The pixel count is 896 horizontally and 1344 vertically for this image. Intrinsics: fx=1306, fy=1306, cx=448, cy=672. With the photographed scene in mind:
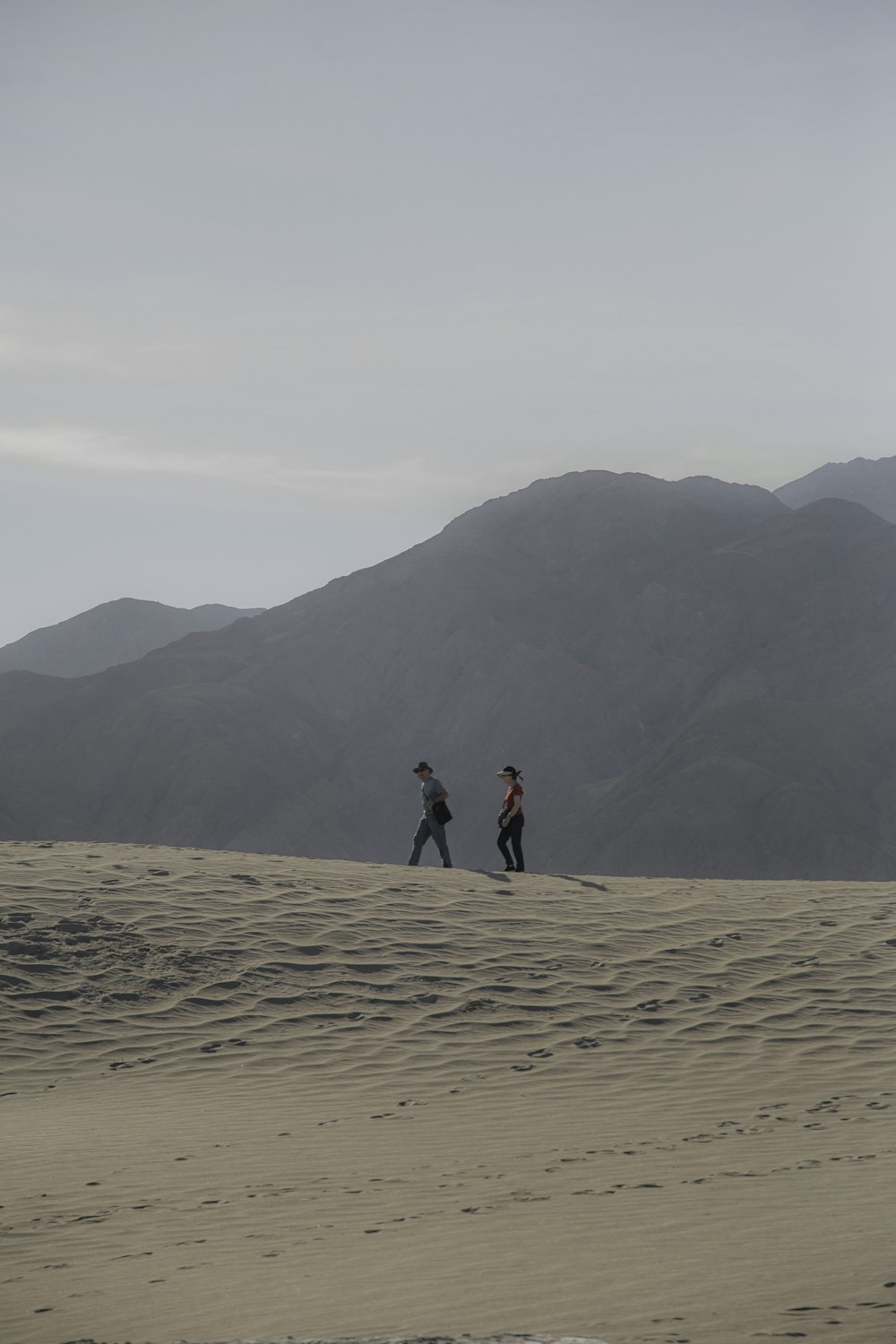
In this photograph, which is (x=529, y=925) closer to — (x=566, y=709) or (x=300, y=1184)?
(x=300, y=1184)

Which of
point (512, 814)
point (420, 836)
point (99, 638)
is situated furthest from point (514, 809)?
point (99, 638)

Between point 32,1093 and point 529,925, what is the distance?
5.84 metres

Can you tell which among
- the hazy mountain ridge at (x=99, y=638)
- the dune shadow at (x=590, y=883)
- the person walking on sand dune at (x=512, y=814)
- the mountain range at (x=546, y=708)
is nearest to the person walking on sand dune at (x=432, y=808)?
the person walking on sand dune at (x=512, y=814)

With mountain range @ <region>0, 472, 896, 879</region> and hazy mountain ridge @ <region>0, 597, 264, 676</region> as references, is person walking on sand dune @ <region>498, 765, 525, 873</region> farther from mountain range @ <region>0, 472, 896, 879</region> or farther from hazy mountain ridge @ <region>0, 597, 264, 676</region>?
hazy mountain ridge @ <region>0, 597, 264, 676</region>

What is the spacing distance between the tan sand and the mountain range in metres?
42.4

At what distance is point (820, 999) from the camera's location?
37.8 feet

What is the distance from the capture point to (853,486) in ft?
381

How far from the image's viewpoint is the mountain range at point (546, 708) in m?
60.2

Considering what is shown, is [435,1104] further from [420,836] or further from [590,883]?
[590,883]

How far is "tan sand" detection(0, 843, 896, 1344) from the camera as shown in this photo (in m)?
4.60

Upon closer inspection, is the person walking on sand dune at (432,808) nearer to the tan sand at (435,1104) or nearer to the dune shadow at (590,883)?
the tan sand at (435,1104)

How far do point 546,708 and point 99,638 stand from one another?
54.6 metres

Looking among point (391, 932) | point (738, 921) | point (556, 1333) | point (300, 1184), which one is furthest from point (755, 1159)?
point (738, 921)

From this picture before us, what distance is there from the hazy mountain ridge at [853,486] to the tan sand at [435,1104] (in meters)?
102
